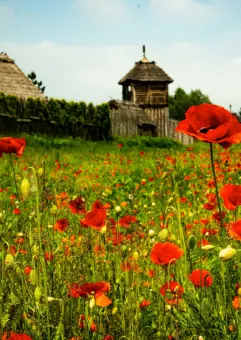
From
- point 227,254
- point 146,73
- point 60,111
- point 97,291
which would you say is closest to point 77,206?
point 97,291

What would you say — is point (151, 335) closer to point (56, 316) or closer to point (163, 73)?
point (56, 316)

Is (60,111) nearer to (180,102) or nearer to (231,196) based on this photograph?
(231,196)

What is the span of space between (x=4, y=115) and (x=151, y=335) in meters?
25.0

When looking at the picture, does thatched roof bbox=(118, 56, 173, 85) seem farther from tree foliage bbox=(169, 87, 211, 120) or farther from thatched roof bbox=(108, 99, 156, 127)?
tree foliage bbox=(169, 87, 211, 120)

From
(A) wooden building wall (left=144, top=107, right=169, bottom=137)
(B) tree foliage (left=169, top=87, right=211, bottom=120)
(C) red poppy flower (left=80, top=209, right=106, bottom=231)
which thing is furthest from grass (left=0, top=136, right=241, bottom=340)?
(B) tree foliage (left=169, top=87, right=211, bottom=120)

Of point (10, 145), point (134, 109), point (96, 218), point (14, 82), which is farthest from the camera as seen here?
point (134, 109)

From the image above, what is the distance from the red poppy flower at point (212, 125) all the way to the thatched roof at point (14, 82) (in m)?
29.6

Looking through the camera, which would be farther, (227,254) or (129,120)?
(129,120)

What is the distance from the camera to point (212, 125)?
1.91m

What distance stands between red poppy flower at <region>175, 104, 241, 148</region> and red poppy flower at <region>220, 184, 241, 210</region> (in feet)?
0.76

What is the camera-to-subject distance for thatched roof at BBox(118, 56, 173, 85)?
130 ft

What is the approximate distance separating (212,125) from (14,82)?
31.4 meters

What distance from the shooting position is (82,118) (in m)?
29.1

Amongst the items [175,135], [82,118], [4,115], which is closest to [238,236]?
[4,115]
